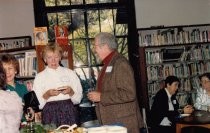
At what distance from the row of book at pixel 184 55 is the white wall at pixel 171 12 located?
600 mm

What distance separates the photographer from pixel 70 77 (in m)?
3.90

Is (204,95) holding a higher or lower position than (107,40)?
lower

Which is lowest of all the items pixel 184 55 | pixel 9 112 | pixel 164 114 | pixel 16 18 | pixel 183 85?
pixel 164 114

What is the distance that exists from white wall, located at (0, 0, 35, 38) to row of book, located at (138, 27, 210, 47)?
92.9 inches

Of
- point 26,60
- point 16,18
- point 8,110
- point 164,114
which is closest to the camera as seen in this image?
point 8,110

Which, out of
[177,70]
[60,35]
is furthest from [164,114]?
[177,70]

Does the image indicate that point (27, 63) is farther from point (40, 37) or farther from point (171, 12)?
point (171, 12)

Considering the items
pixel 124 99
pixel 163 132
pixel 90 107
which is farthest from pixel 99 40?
pixel 90 107

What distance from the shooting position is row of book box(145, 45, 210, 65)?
825 centimetres

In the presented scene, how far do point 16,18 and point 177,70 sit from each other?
3.60 meters

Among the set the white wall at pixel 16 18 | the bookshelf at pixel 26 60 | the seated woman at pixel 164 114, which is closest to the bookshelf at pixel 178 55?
the seated woman at pixel 164 114

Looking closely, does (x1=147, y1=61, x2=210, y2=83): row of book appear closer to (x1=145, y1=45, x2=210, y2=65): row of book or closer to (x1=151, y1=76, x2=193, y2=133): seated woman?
(x1=145, y1=45, x2=210, y2=65): row of book

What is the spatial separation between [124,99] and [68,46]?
1836 millimetres

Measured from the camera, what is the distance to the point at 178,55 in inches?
327
